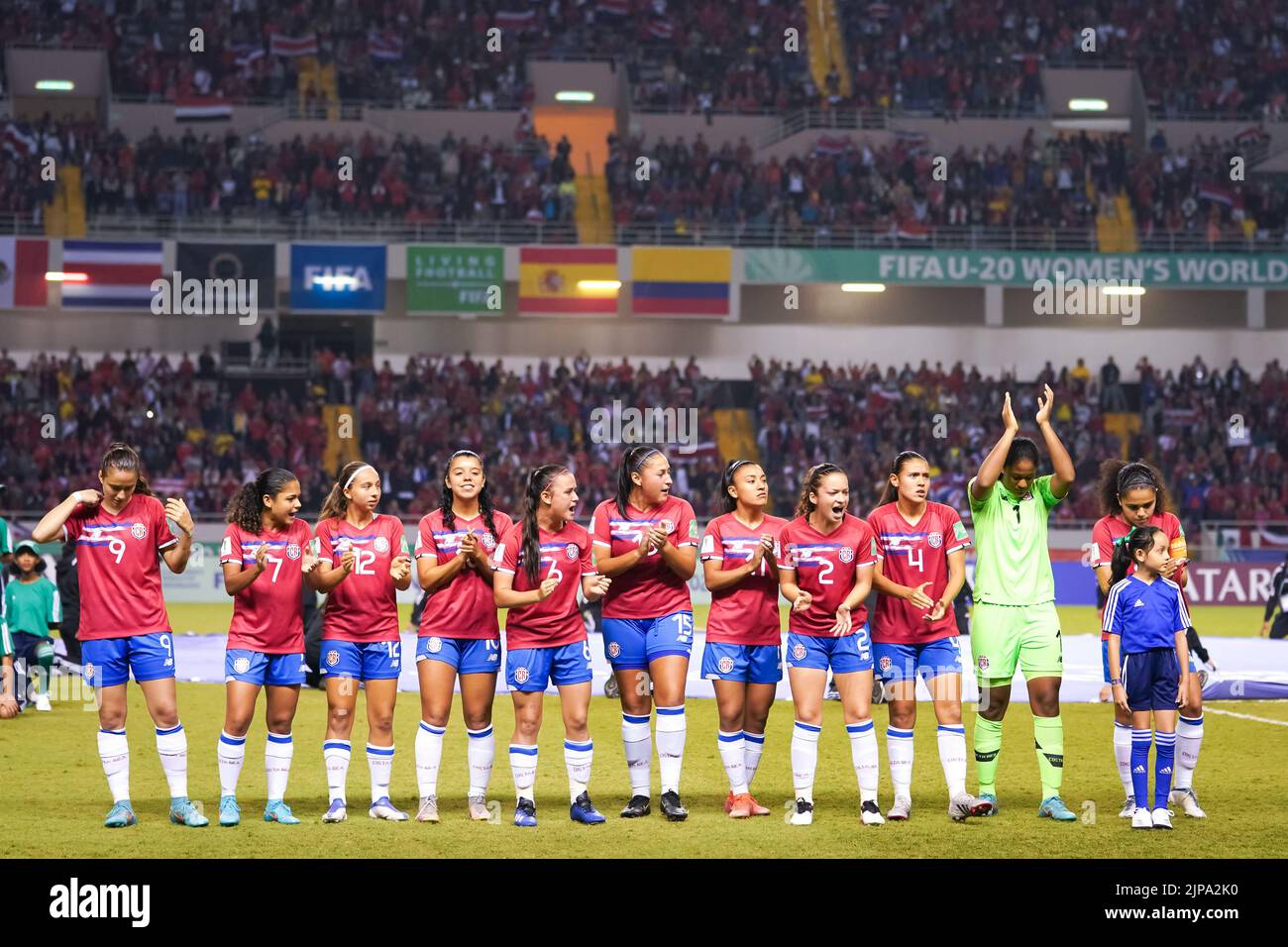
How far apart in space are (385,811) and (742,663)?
2.33 meters

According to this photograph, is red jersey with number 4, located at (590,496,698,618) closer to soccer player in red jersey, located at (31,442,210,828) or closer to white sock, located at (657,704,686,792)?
white sock, located at (657,704,686,792)

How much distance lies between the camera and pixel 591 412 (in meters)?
37.2

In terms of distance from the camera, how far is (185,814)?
9.02 meters

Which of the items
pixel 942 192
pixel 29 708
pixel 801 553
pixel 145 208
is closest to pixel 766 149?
pixel 942 192

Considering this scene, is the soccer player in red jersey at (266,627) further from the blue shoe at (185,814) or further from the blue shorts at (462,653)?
the blue shorts at (462,653)

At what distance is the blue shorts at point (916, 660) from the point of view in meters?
9.49

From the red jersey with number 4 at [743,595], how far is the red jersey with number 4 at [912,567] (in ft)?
2.13

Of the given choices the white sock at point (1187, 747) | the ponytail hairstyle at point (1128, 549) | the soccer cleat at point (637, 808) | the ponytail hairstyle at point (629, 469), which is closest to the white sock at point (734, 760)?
the soccer cleat at point (637, 808)

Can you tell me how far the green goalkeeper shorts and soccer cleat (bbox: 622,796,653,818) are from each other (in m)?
2.19

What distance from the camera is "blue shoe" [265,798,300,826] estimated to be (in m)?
9.05

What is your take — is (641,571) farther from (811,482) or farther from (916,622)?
(916,622)

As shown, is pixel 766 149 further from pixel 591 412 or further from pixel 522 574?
pixel 522 574

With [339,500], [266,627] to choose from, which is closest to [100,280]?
[339,500]
